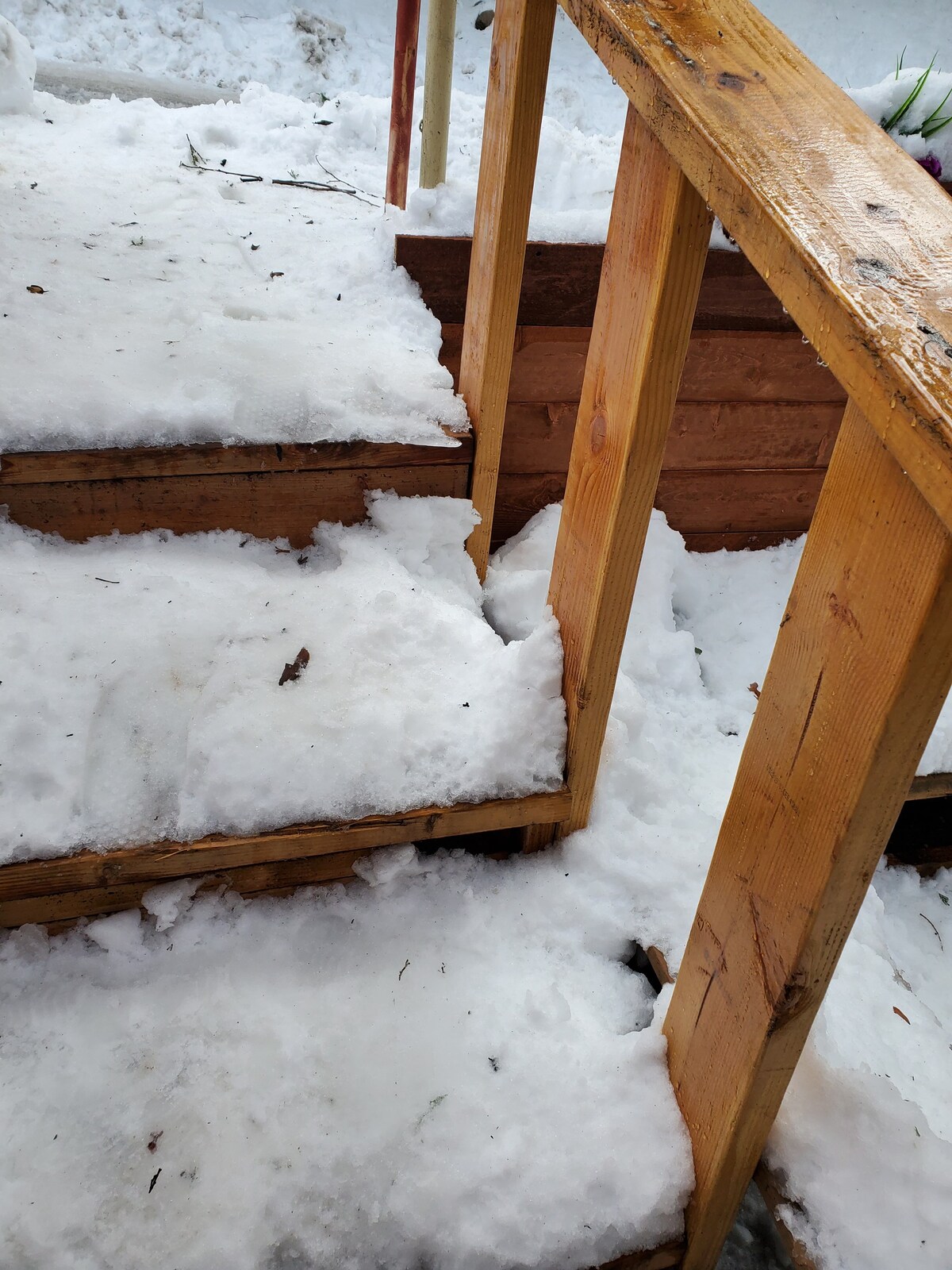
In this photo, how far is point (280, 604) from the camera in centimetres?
135

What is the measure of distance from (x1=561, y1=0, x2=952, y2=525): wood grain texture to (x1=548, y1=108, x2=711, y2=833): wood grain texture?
0.11m

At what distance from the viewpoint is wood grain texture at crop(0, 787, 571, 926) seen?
1.03 meters

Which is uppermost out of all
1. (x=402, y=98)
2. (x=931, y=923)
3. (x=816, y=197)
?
(x=816, y=197)

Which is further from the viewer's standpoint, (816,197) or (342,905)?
(342,905)

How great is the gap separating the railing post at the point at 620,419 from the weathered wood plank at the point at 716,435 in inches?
34.3

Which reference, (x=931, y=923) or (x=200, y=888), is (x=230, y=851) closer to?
(x=200, y=888)

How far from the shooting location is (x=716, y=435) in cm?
227

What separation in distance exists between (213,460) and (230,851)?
609mm

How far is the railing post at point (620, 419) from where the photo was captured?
936mm

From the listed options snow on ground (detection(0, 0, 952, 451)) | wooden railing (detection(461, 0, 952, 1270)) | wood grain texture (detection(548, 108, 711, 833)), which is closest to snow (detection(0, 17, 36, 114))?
snow on ground (detection(0, 0, 952, 451))

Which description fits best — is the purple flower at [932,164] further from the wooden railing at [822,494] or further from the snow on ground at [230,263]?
the wooden railing at [822,494]

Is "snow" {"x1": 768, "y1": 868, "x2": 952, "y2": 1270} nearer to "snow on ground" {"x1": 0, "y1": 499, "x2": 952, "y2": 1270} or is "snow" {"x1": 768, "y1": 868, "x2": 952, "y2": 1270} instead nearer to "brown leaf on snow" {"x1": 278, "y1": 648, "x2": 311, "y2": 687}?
"snow on ground" {"x1": 0, "y1": 499, "x2": 952, "y2": 1270}

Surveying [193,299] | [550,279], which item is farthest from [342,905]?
[550,279]

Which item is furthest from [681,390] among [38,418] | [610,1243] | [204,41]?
[204,41]
